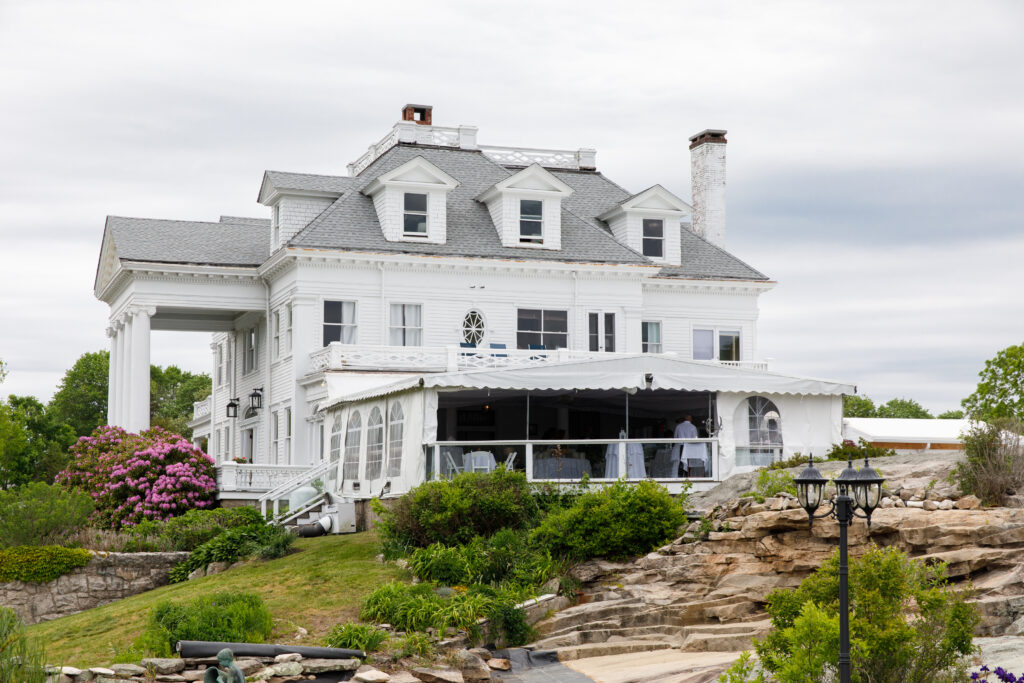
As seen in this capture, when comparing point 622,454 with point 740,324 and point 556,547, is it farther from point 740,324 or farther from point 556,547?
point 740,324

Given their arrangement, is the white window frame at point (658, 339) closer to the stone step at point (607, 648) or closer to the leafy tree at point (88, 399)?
the stone step at point (607, 648)

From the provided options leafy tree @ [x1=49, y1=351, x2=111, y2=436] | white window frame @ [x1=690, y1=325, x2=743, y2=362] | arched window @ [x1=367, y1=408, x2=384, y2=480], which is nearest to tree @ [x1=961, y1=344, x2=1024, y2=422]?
white window frame @ [x1=690, y1=325, x2=743, y2=362]

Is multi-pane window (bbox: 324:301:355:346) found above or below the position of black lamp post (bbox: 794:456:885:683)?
above

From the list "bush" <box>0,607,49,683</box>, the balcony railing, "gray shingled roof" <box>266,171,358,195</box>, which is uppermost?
"gray shingled roof" <box>266,171,358,195</box>

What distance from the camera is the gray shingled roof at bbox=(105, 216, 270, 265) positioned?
1560 inches

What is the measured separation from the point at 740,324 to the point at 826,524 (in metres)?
22.7

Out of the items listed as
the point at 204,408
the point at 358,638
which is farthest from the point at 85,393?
the point at 358,638

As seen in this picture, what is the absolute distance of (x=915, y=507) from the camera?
20172mm

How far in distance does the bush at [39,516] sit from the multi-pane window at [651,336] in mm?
19038

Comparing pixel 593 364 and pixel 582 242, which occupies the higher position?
pixel 582 242

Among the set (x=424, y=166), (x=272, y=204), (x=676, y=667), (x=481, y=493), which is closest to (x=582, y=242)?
(x=424, y=166)

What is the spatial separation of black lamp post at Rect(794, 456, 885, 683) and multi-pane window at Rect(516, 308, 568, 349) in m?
24.0

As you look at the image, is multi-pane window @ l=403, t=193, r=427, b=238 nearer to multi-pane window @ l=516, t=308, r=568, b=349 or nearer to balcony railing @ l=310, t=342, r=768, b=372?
multi-pane window @ l=516, t=308, r=568, b=349

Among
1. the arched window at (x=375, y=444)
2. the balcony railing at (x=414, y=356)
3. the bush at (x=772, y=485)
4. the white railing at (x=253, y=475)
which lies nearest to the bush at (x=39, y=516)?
the white railing at (x=253, y=475)
